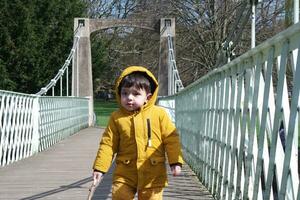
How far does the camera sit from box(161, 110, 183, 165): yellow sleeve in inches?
143

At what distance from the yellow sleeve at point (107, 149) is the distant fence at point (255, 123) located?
785mm

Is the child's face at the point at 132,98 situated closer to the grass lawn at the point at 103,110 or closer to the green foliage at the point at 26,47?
the green foliage at the point at 26,47

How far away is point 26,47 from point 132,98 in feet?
65.5

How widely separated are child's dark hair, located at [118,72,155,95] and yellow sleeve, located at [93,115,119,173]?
22 centimetres

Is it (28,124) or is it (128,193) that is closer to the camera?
(128,193)

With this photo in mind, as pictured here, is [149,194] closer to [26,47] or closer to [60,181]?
[60,181]

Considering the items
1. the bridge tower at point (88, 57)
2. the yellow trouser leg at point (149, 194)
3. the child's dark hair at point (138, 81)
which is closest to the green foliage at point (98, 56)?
the bridge tower at point (88, 57)

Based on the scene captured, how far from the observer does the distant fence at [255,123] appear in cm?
272

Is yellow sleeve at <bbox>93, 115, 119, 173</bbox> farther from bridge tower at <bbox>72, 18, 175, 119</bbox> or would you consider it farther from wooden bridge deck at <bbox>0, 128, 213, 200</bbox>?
bridge tower at <bbox>72, 18, 175, 119</bbox>

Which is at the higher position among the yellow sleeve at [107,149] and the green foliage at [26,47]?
the green foliage at [26,47]

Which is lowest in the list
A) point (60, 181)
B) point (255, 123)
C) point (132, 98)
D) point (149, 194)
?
point (60, 181)

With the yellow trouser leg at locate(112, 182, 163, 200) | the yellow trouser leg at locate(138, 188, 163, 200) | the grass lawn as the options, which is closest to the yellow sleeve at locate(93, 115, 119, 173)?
the yellow trouser leg at locate(112, 182, 163, 200)

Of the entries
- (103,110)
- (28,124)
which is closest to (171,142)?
(28,124)

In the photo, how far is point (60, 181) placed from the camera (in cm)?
720
